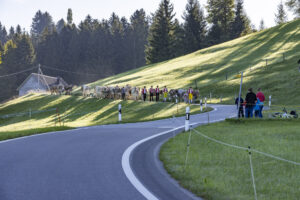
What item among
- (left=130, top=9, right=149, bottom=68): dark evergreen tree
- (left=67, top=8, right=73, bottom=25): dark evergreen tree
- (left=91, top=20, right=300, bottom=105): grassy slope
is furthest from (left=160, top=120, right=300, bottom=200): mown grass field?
(left=67, top=8, right=73, bottom=25): dark evergreen tree

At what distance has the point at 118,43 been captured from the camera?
137 meters

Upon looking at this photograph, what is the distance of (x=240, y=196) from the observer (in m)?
6.18

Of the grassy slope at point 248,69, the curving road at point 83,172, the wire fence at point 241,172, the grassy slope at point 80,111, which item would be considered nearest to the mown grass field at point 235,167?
the wire fence at point 241,172

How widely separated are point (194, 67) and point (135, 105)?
29266 millimetres

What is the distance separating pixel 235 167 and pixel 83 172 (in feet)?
10.8

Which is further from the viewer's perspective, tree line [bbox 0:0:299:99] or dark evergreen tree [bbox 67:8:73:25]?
dark evergreen tree [bbox 67:8:73:25]

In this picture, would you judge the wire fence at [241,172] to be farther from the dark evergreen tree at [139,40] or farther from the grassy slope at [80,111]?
the dark evergreen tree at [139,40]

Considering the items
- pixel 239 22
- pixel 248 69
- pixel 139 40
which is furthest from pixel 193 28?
pixel 248 69

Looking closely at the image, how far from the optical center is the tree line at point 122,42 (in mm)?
98500

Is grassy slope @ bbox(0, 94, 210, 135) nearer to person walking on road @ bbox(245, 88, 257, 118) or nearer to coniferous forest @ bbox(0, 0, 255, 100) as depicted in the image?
person walking on road @ bbox(245, 88, 257, 118)

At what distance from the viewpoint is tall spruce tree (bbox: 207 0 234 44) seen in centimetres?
9662

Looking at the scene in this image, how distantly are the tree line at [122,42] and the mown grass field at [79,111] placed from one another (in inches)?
1885

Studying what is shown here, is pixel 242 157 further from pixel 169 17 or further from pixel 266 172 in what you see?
pixel 169 17

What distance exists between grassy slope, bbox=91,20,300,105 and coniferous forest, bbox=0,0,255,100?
57.8 ft
